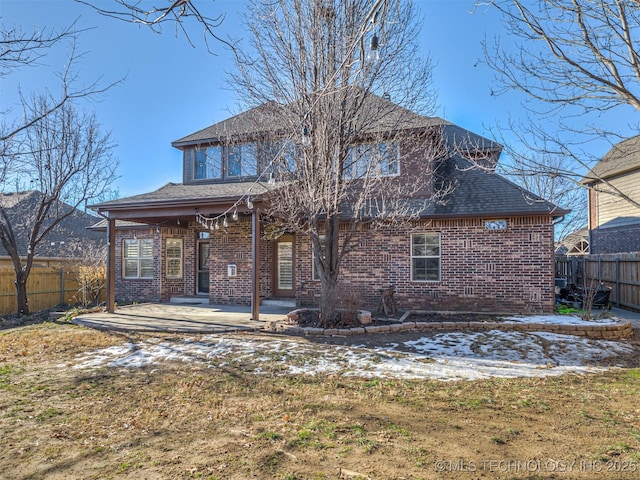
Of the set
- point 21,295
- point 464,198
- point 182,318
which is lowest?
point 182,318

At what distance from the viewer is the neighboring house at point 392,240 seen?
33.6ft

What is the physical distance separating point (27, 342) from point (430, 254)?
388 inches

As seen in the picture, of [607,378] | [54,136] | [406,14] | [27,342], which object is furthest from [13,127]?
[607,378]

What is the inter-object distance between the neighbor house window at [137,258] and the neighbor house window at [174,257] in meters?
0.68

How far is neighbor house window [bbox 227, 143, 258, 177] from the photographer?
1042cm

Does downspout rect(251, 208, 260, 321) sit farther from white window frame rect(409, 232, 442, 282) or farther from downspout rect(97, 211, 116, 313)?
white window frame rect(409, 232, 442, 282)

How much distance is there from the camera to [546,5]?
17.3ft

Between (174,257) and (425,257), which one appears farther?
(174,257)

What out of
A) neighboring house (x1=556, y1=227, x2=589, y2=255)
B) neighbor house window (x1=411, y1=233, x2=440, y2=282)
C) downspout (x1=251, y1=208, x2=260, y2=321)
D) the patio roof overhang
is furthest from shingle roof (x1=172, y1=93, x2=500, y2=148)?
neighboring house (x1=556, y1=227, x2=589, y2=255)

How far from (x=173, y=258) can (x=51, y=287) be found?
14.2 ft

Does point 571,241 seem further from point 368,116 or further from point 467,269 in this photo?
point 368,116

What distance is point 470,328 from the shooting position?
887cm

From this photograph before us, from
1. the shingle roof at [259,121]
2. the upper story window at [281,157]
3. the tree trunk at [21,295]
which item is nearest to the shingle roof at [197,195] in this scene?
the upper story window at [281,157]

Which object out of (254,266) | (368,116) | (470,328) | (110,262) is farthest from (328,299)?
(110,262)
